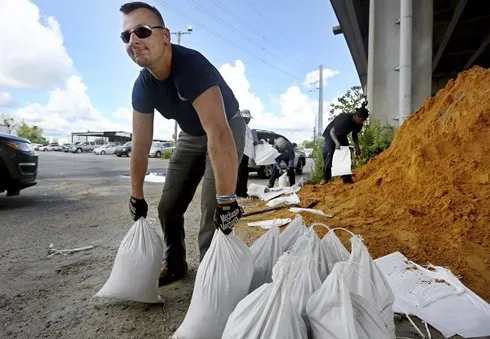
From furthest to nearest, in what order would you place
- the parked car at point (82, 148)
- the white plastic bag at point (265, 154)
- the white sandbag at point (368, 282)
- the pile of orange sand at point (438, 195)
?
the parked car at point (82, 148), the white plastic bag at point (265, 154), the pile of orange sand at point (438, 195), the white sandbag at point (368, 282)

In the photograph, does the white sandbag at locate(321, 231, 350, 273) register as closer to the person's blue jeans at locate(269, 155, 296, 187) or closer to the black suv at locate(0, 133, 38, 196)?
the black suv at locate(0, 133, 38, 196)

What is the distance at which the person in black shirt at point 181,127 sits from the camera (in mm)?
1664

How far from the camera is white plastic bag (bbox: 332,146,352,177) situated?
520 cm

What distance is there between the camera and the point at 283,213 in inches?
167

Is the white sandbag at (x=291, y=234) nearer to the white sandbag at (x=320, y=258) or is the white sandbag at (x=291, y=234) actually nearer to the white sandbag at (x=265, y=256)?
the white sandbag at (x=265, y=256)

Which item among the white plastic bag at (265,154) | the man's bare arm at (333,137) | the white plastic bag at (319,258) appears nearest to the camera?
the white plastic bag at (319,258)

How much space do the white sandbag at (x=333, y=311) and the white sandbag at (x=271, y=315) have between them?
5 centimetres

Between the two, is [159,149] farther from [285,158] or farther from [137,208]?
[137,208]

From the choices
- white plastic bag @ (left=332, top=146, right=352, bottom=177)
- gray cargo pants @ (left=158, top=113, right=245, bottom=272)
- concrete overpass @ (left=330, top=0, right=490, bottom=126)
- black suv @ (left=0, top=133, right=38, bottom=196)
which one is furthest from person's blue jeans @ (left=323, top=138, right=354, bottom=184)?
black suv @ (left=0, top=133, right=38, bottom=196)

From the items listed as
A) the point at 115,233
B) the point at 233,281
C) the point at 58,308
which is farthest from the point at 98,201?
the point at 233,281

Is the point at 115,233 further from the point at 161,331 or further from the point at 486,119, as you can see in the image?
the point at 486,119

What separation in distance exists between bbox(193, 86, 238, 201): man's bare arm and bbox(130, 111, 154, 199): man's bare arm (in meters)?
0.56

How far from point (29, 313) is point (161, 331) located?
2.87 ft

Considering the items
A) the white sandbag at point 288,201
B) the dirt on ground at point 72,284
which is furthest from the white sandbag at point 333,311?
the white sandbag at point 288,201
